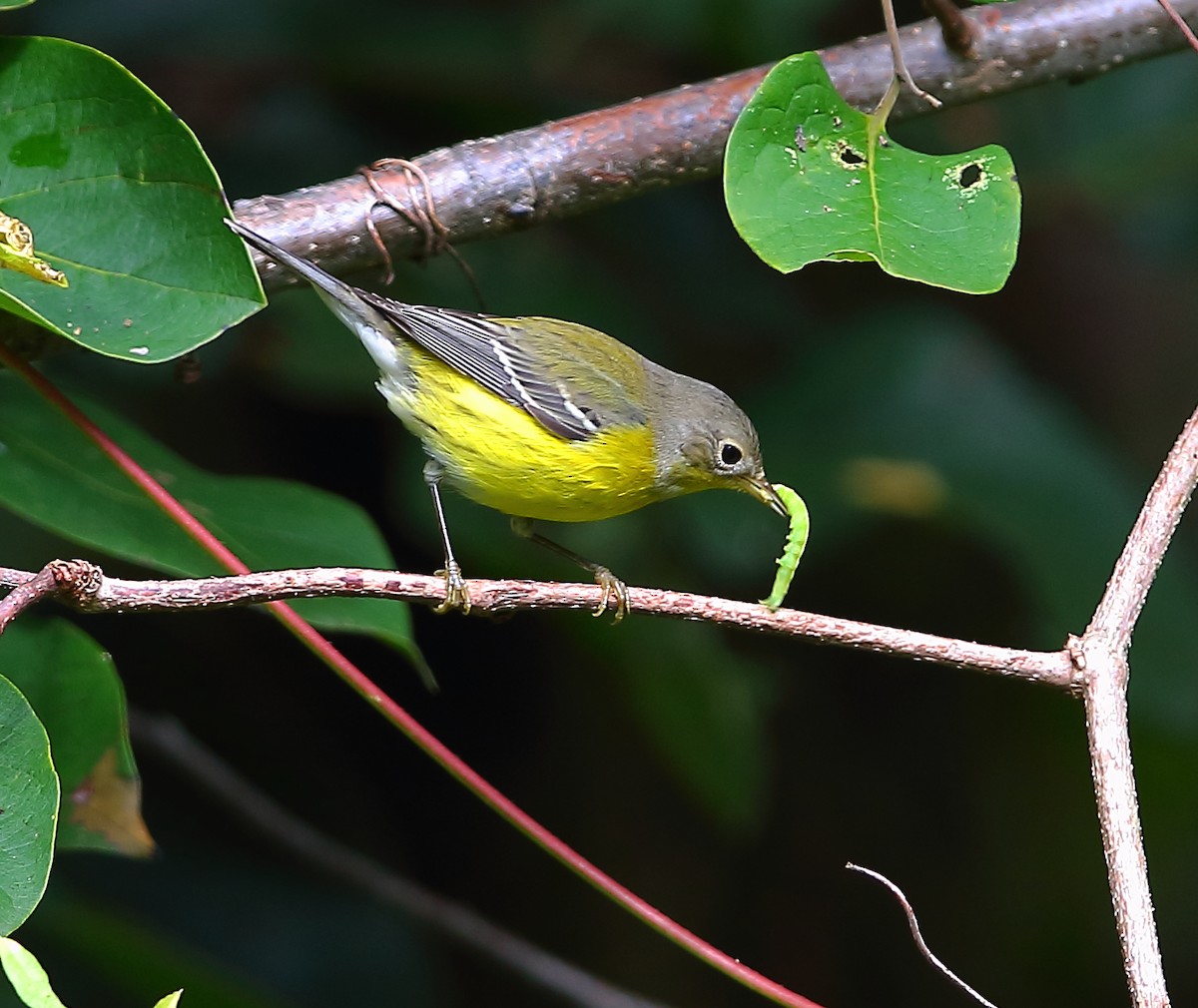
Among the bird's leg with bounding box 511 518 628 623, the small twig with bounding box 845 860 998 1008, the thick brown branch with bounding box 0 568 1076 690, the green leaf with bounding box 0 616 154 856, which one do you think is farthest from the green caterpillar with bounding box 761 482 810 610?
the green leaf with bounding box 0 616 154 856

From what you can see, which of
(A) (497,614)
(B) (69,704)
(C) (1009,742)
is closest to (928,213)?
(A) (497,614)

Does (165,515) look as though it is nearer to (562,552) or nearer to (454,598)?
(454,598)

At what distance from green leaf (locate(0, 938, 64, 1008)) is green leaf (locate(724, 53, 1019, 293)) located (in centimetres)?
114

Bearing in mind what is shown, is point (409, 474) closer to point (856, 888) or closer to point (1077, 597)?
point (1077, 597)

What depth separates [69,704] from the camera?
217cm

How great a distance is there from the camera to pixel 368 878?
3271 mm

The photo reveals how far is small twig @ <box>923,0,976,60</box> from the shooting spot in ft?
8.34

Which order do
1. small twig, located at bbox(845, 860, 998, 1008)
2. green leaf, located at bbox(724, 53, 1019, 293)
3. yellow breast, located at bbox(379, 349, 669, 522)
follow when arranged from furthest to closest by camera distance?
yellow breast, located at bbox(379, 349, 669, 522)
green leaf, located at bbox(724, 53, 1019, 293)
small twig, located at bbox(845, 860, 998, 1008)

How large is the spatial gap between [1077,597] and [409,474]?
A: 174 cm

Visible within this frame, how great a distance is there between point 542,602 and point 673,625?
6.06ft

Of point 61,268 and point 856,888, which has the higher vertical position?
point 61,268

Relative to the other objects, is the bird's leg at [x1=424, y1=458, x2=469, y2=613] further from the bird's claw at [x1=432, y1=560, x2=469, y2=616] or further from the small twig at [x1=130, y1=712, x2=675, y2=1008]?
the small twig at [x1=130, y1=712, x2=675, y2=1008]

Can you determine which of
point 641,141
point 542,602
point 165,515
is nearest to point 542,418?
point 641,141

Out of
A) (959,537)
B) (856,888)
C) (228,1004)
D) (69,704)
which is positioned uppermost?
(69,704)
